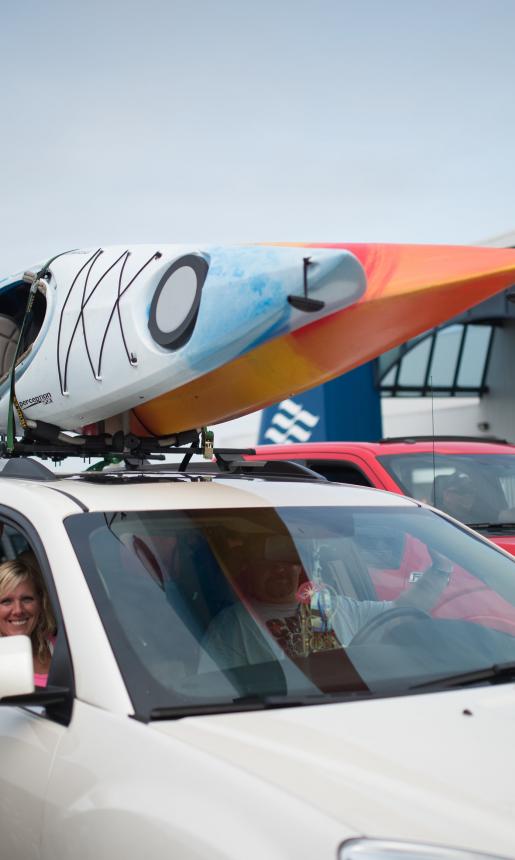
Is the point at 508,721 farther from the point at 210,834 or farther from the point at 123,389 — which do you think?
the point at 123,389

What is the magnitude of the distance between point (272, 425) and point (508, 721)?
53.6 feet

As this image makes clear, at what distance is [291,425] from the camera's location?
18.5 metres

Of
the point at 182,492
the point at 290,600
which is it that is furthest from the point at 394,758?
the point at 182,492

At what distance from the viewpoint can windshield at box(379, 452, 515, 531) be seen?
6344 mm

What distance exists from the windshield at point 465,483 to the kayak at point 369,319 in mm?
2704

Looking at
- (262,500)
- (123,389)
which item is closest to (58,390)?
(123,389)

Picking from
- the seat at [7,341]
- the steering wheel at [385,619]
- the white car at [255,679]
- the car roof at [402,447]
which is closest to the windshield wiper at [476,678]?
the white car at [255,679]

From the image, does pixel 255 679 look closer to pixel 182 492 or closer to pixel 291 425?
pixel 182 492

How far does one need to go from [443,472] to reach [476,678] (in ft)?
13.8

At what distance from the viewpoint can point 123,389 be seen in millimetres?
3779

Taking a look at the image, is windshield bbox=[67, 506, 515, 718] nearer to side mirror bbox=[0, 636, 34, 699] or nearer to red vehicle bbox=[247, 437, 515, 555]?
side mirror bbox=[0, 636, 34, 699]

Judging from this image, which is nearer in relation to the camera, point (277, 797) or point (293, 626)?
point (277, 797)

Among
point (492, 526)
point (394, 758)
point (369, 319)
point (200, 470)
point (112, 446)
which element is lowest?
point (492, 526)

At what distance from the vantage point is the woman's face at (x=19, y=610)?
3.32 m
